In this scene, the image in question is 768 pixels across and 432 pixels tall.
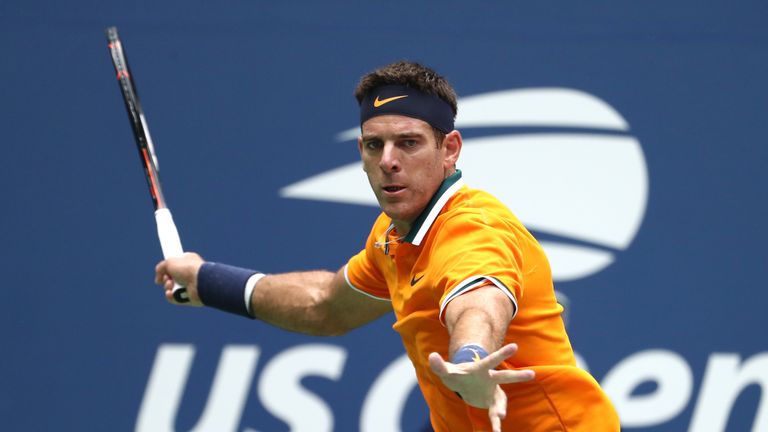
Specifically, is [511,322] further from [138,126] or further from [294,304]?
[138,126]

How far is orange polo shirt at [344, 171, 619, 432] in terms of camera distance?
328cm

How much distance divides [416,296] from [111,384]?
2.58 m

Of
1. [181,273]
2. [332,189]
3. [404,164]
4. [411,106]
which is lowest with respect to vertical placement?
[181,273]

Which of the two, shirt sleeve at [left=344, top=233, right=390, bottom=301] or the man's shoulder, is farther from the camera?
shirt sleeve at [left=344, top=233, right=390, bottom=301]

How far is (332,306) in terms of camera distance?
4.39m

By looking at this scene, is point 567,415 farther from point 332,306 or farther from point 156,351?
point 156,351

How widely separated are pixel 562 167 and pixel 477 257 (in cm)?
277

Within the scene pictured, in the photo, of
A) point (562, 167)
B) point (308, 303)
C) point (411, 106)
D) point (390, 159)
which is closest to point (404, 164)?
point (390, 159)

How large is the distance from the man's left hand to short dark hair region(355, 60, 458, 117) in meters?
1.11

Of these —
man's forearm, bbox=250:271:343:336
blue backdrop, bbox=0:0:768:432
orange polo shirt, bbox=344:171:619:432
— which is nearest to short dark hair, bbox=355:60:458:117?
orange polo shirt, bbox=344:171:619:432

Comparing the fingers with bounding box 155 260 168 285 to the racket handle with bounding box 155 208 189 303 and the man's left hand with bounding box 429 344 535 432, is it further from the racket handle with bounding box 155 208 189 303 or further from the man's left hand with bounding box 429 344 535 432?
the man's left hand with bounding box 429 344 535 432

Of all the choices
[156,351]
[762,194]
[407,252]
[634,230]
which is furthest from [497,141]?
[407,252]

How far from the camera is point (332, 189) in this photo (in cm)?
561

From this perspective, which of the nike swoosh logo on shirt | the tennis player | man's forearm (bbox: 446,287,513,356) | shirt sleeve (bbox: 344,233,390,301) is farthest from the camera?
shirt sleeve (bbox: 344,233,390,301)
